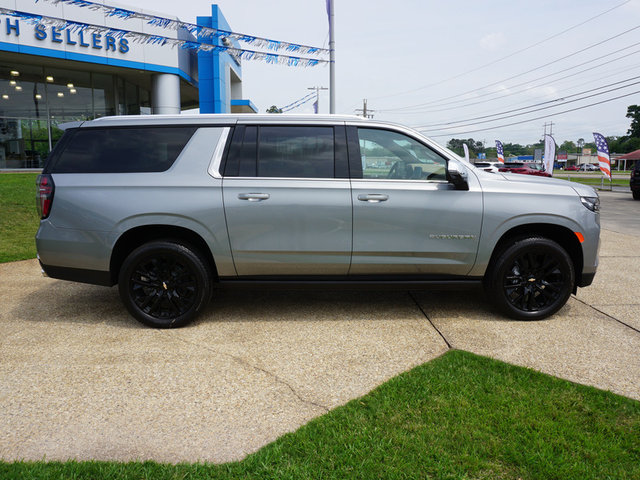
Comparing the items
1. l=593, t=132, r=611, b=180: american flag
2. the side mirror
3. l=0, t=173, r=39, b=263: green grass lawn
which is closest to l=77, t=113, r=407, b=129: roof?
the side mirror

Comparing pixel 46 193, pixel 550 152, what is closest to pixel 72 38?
pixel 46 193

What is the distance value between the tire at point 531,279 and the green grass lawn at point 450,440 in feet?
4.28

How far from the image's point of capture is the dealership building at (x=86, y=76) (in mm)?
19938

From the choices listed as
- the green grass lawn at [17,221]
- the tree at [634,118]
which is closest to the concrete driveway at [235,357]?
the green grass lawn at [17,221]

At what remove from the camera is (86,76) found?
76.8 ft

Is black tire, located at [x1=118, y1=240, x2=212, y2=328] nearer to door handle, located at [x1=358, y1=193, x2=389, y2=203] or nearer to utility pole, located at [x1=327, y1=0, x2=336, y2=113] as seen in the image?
door handle, located at [x1=358, y1=193, x2=389, y2=203]

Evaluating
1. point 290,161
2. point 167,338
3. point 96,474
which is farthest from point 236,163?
point 96,474

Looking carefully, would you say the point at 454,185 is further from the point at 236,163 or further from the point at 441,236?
the point at 236,163

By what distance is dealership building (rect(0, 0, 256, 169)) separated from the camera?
1994cm

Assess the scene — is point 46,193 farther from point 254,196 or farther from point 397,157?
point 397,157

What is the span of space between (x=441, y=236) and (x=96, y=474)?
10.4 ft

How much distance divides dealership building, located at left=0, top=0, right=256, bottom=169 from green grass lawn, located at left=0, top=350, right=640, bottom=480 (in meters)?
19.2

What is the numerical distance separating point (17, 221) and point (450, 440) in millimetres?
10521

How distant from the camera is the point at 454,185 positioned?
4.37 m
